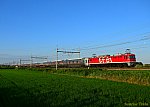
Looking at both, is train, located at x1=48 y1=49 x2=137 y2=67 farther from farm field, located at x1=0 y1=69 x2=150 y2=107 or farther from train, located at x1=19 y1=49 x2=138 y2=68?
farm field, located at x1=0 y1=69 x2=150 y2=107

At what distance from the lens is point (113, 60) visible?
6638 cm

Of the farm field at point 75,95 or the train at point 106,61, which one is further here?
the train at point 106,61

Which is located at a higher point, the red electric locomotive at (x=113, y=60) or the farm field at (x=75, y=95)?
the red electric locomotive at (x=113, y=60)

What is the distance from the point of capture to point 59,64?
307 feet

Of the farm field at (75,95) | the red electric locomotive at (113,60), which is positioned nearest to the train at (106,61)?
the red electric locomotive at (113,60)

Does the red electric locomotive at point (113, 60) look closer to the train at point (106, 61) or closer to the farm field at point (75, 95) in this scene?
the train at point (106, 61)

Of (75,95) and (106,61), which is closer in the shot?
(75,95)

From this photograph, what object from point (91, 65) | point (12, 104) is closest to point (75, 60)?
point (91, 65)

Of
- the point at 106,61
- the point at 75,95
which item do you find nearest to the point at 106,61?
the point at 106,61

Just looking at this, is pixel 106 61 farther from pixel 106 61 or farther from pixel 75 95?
pixel 75 95

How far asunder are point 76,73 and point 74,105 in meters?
39.5

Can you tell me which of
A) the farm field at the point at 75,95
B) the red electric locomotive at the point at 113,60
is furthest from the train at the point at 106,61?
the farm field at the point at 75,95

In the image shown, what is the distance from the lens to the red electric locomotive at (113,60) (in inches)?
2419

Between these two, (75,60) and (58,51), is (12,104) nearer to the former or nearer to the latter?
(58,51)
